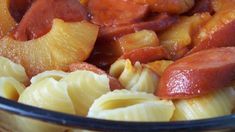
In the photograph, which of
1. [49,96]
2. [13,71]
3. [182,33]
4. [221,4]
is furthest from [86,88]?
→ [221,4]

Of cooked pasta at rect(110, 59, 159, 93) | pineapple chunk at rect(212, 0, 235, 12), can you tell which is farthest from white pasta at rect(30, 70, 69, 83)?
pineapple chunk at rect(212, 0, 235, 12)

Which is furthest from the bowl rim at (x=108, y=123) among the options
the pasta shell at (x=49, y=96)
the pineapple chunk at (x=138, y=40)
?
the pineapple chunk at (x=138, y=40)

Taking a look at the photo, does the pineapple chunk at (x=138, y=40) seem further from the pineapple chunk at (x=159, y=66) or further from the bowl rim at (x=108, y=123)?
the bowl rim at (x=108, y=123)

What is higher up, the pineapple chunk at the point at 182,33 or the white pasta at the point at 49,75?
the pineapple chunk at the point at 182,33

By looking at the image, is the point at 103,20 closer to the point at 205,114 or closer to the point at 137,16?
the point at 137,16

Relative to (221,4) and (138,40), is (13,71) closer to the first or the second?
(138,40)

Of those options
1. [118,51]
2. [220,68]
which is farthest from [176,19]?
[220,68]
